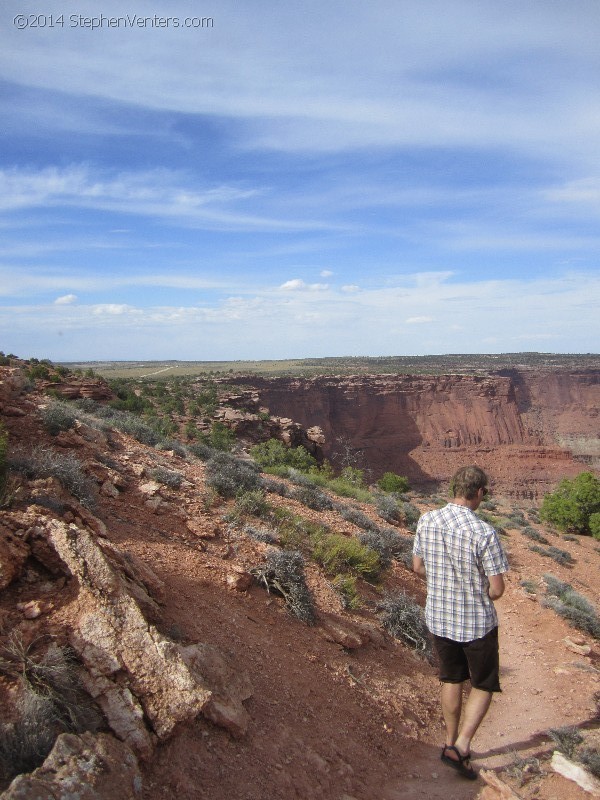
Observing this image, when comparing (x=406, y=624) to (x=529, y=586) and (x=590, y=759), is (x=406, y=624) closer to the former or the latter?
(x=590, y=759)

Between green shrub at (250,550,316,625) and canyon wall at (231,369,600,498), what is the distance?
38464mm

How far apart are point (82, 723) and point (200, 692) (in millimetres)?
700

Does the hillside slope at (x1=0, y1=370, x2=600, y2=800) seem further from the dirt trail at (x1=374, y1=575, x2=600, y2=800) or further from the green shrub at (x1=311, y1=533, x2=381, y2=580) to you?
the green shrub at (x1=311, y1=533, x2=381, y2=580)

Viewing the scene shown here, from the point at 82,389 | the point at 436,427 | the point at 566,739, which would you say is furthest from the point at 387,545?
the point at 436,427

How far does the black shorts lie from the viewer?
143 inches

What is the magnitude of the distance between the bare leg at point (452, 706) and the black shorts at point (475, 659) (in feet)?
0.22

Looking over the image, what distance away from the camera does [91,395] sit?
21094 mm

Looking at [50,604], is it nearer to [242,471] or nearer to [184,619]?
[184,619]

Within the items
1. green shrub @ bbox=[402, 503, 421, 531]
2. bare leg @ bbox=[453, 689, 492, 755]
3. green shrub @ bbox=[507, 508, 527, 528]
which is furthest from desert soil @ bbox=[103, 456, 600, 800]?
green shrub @ bbox=[507, 508, 527, 528]

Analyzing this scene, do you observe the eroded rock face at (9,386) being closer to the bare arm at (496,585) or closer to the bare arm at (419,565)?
the bare arm at (419,565)

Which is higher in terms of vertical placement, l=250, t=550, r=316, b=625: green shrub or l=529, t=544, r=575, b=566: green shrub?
l=250, t=550, r=316, b=625: green shrub

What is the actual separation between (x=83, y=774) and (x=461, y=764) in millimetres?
2783

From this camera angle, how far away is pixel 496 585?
3537mm

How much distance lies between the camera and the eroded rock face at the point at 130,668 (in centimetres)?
308
